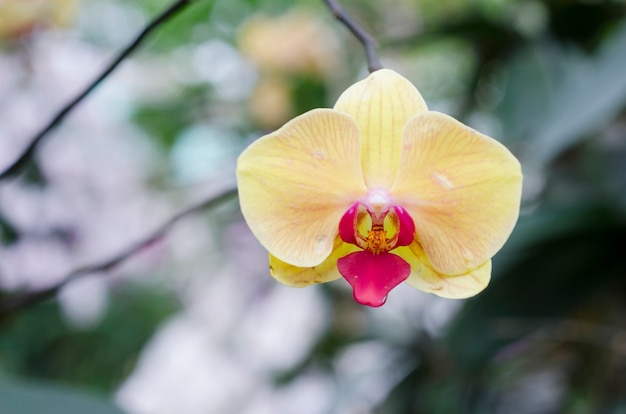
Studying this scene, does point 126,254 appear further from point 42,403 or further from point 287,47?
point 287,47

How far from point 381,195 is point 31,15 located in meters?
0.60

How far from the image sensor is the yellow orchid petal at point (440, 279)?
0.34 metres

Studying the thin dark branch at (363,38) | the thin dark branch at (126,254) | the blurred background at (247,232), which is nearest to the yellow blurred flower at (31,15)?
the blurred background at (247,232)

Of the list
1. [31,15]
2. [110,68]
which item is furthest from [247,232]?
[110,68]

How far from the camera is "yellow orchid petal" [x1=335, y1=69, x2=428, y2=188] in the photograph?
34 cm

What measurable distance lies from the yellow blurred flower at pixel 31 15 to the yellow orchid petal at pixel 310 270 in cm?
58

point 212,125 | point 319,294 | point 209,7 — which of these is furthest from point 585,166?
point 209,7

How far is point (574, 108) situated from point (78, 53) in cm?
78

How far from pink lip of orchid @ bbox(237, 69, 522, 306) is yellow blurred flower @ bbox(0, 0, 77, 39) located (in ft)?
1.88

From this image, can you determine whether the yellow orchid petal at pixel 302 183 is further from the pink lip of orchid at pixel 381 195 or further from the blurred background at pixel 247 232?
the blurred background at pixel 247 232

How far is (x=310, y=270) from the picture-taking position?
0.35 m

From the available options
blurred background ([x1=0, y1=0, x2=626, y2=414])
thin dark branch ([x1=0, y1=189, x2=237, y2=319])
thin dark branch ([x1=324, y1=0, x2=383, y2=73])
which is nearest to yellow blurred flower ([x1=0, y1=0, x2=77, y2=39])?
blurred background ([x1=0, y1=0, x2=626, y2=414])

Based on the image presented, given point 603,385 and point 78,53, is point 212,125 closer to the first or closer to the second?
point 78,53

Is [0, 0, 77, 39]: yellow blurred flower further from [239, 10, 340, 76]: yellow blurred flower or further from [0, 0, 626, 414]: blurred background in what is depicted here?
[239, 10, 340, 76]: yellow blurred flower
